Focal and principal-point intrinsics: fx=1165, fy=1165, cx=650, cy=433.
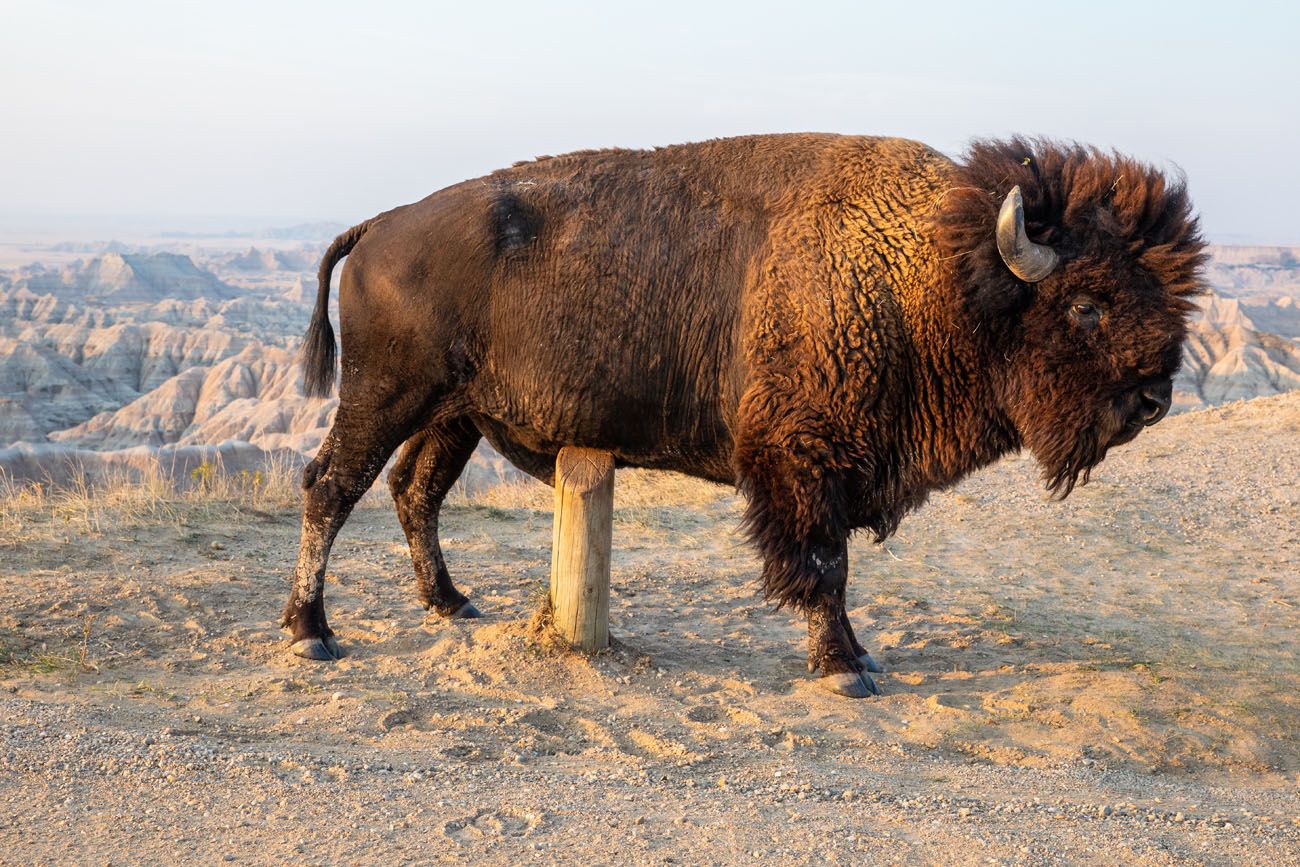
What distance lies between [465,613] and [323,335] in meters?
1.93

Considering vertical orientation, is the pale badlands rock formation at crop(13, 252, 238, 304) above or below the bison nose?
below

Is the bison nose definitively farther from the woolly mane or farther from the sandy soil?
the sandy soil

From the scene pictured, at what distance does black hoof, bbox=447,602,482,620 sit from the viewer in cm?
720

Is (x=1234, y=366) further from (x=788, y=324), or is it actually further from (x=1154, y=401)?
(x=788, y=324)

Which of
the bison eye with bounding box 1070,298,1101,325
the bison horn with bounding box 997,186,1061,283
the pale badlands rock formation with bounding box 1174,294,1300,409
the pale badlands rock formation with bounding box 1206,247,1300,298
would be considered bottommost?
the pale badlands rock formation with bounding box 1174,294,1300,409

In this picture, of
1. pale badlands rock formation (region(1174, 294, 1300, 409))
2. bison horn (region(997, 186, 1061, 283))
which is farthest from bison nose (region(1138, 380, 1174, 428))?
pale badlands rock formation (region(1174, 294, 1300, 409))

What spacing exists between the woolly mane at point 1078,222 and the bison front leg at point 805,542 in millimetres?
1209

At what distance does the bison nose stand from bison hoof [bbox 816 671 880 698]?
191 cm

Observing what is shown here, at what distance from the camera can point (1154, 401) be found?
5652 millimetres

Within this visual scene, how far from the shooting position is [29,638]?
6289 mm

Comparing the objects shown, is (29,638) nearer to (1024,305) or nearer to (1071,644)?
(1024,305)

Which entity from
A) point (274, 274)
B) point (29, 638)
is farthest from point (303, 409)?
point (274, 274)

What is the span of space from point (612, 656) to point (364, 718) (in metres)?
1.51

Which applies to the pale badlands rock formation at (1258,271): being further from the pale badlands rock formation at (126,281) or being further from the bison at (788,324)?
the bison at (788,324)
